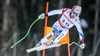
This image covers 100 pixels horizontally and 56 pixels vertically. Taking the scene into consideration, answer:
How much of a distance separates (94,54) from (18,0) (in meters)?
0.96

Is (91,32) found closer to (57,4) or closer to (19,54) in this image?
(57,4)

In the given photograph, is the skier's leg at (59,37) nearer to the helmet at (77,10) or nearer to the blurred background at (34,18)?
the helmet at (77,10)

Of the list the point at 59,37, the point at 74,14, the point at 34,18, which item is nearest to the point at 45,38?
the point at 59,37

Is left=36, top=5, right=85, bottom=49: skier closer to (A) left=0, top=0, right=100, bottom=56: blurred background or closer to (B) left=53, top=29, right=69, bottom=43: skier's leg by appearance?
(B) left=53, top=29, right=69, bottom=43: skier's leg

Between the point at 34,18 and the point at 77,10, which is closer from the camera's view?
the point at 77,10

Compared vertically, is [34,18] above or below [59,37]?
below

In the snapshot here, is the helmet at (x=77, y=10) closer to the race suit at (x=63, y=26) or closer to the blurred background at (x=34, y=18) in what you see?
the race suit at (x=63, y=26)

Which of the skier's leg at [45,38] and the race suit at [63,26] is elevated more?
the race suit at [63,26]

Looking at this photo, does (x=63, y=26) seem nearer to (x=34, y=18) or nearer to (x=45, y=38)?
(x=45, y=38)

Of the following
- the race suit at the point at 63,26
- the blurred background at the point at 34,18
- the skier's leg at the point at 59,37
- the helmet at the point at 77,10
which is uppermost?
the helmet at the point at 77,10

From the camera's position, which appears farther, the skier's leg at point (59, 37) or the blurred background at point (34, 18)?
the blurred background at point (34, 18)

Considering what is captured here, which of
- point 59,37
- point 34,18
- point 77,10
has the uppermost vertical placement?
point 77,10

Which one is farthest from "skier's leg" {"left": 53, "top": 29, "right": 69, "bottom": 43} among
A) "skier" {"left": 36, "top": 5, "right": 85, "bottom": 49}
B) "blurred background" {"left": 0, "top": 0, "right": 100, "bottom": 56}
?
"blurred background" {"left": 0, "top": 0, "right": 100, "bottom": 56}

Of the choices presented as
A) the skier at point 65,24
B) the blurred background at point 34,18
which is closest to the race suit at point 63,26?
the skier at point 65,24
